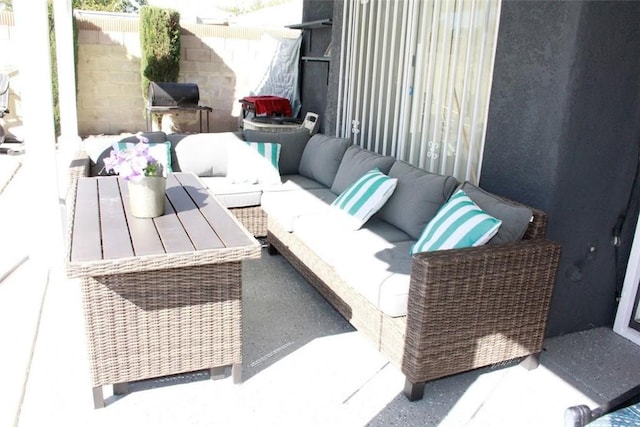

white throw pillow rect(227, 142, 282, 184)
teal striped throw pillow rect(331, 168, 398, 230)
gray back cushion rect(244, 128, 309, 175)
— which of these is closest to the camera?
teal striped throw pillow rect(331, 168, 398, 230)

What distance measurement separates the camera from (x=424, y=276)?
234 centimetres

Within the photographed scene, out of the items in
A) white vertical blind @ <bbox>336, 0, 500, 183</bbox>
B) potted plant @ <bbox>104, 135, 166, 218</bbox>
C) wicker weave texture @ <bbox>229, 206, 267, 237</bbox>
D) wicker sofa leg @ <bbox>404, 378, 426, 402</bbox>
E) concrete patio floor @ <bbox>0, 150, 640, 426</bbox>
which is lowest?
concrete patio floor @ <bbox>0, 150, 640, 426</bbox>

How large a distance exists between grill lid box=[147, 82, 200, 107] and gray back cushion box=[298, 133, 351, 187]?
3577 millimetres

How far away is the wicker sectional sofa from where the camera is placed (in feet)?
8.00

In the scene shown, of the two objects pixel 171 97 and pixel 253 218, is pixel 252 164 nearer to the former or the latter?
pixel 253 218

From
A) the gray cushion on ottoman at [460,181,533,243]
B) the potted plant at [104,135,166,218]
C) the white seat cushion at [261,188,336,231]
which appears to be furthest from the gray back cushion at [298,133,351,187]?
the potted plant at [104,135,166,218]

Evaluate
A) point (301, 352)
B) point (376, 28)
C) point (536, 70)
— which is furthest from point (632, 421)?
point (376, 28)

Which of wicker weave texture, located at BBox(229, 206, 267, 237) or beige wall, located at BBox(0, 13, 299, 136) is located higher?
beige wall, located at BBox(0, 13, 299, 136)

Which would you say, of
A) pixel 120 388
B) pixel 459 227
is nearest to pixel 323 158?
pixel 459 227

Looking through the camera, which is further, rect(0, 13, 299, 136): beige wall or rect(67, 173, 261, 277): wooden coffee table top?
rect(0, 13, 299, 136): beige wall

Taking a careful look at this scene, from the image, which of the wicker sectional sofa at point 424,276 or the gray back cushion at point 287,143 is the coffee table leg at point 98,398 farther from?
the gray back cushion at point 287,143

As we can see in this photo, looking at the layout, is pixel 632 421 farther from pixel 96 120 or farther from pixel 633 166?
pixel 96 120

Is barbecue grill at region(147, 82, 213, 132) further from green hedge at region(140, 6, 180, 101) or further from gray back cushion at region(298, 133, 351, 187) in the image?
gray back cushion at region(298, 133, 351, 187)

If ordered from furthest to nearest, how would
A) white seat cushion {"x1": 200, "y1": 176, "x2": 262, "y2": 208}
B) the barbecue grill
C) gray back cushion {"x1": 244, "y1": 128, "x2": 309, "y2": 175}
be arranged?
1. the barbecue grill
2. gray back cushion {"x1": 244, "y1": 128, "x2": 309, "y2": 175}
3. white seat cushion {"x1": 200, "y1": 176, "x2": 262, "y2": 208}
